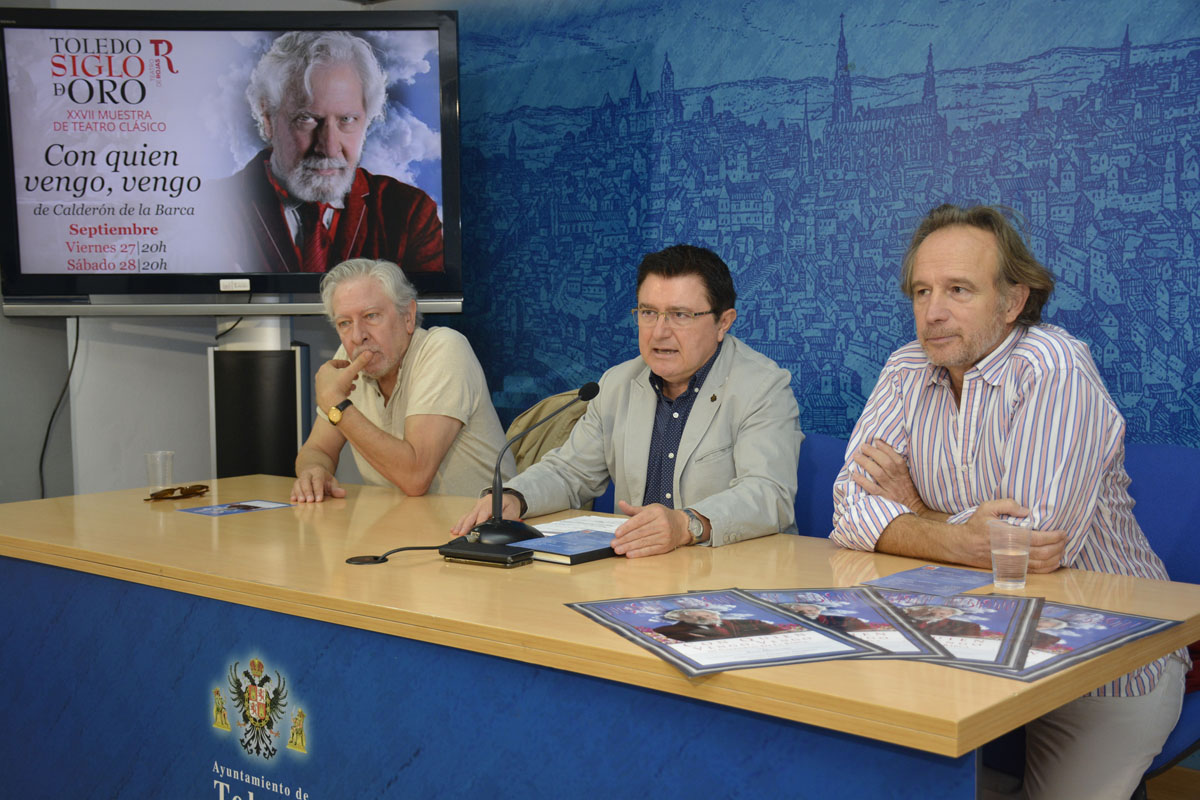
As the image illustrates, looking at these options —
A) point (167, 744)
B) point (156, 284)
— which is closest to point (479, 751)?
point (167, 744)

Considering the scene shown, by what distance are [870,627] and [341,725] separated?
0.87 m

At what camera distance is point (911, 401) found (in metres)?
2.26

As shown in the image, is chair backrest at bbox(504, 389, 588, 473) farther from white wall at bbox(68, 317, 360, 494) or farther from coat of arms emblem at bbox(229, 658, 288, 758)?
coat of arms emblem at bbox(229, 658, 288, 758)

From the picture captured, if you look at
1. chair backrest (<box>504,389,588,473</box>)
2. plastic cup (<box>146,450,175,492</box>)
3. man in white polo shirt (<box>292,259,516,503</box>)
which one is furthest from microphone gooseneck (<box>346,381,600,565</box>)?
chair backrest (<box>504,389,588,473</box>)

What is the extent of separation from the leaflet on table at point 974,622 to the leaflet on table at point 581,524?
0.72 meters

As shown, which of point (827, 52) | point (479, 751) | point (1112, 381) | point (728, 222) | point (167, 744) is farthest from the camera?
A: point (728, 222)

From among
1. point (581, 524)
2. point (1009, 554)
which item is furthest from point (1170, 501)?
point (581, 524)

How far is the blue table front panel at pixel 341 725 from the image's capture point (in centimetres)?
140

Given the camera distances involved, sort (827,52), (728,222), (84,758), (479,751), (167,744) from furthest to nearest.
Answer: (728,222) < (827,52) < (84,758) < (167,744) < (479,751)

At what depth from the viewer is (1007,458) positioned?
6.64 ft

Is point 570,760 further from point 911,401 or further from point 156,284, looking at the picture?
point 156,284

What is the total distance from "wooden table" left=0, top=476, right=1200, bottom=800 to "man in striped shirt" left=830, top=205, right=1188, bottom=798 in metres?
0.12

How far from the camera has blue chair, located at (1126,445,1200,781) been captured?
2285mm

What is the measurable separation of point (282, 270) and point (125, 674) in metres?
1.95
